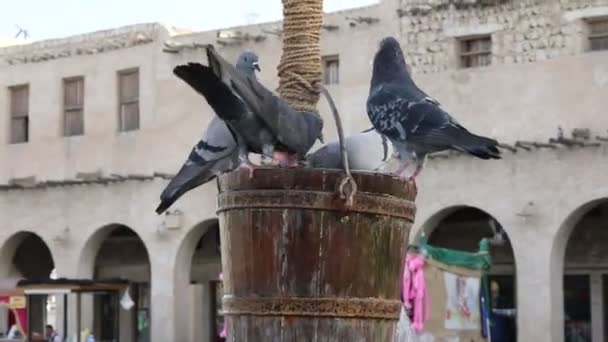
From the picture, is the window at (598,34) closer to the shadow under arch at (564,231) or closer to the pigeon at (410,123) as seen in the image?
the shadow under arch at (564,231)

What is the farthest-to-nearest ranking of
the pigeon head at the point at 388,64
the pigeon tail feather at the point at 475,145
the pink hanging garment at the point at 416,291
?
the pink hanging garment at the point at 416,291 → the pigeon head at the point at 388,64 → the pigeon tail feather at the point at 475,145

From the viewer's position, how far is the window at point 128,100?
3023 cm

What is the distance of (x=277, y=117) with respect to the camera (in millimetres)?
6699

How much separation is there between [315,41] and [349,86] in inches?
739

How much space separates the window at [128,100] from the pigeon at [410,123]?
22.6 meters

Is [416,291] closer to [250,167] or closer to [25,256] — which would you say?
[250,167]

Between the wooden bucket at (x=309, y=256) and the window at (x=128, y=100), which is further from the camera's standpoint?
the window at (x=128, y=100)

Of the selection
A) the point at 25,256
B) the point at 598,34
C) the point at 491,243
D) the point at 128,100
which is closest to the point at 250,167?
the point at 598,34

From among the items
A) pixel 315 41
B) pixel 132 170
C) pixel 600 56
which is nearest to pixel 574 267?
pixel 600 56

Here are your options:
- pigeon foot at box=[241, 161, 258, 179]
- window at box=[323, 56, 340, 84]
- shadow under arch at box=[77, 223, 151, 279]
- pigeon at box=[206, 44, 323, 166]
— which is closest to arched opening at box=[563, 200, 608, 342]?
window at box=[323, 56, 340, 84]

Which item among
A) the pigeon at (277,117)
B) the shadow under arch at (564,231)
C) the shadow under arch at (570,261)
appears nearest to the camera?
the pigeon at (277,117)

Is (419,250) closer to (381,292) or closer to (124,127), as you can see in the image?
(124,127)

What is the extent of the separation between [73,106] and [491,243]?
11.3 m

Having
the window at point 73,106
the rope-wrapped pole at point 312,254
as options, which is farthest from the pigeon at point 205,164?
the window at point 73,106
